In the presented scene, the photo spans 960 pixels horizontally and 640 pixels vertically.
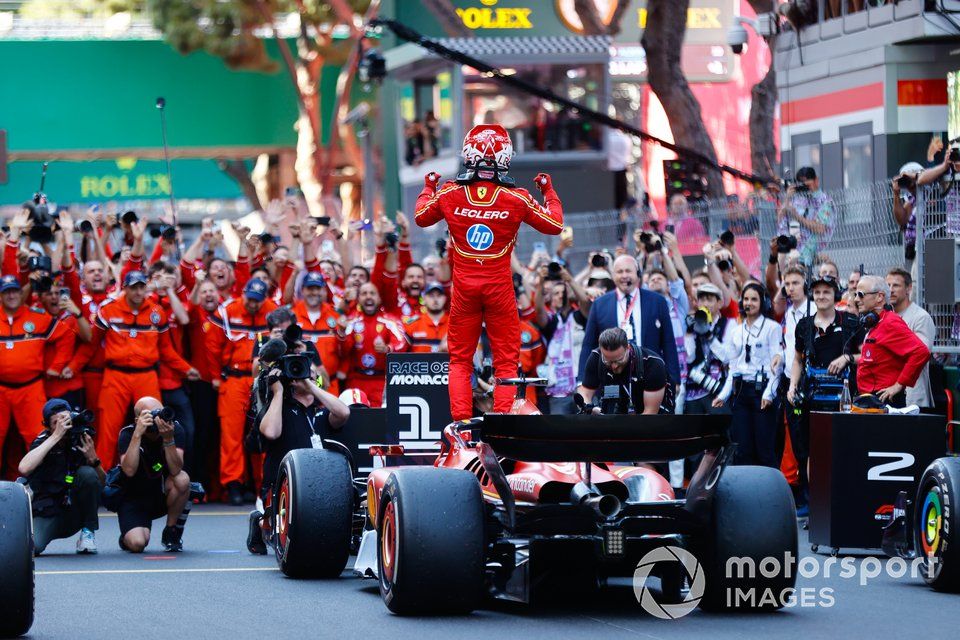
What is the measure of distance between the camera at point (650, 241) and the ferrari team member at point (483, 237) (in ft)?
15.2

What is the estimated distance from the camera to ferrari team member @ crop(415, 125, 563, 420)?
10750mm

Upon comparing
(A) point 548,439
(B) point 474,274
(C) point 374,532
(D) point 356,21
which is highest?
(D) point 356,21

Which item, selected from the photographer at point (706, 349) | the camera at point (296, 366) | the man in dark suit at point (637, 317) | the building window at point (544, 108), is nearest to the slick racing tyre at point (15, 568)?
the camera at point (296, 366)

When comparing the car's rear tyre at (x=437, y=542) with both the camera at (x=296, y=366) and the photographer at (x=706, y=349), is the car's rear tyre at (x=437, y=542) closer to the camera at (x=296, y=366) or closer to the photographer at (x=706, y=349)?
the camera at (x=296, y=366)

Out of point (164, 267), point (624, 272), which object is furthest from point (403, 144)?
point (624, 272)

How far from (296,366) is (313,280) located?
438cm

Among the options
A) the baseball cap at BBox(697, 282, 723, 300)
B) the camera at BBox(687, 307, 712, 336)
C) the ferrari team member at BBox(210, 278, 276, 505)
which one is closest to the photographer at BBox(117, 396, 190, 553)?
the ferrari team member at BBox(210, 278, 276, 505)

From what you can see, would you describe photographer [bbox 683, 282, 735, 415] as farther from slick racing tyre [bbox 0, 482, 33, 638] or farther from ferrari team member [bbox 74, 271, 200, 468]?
slick racing tyre [bbox 0, 482, 33, 638]

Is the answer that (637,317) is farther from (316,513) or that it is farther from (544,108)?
(544,108)

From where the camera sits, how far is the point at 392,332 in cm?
1552

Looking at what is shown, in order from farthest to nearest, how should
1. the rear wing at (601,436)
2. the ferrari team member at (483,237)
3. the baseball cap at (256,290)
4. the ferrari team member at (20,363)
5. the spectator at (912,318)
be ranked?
the baseball cap at (256,290), the ferrari team member at (20,363), the spectator at (912,318), the ferrari team member at (483,237), the rear wing at (601,436)

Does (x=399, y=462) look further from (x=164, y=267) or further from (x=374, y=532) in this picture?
(x=164, y=267)

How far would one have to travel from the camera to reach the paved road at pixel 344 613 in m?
8.56

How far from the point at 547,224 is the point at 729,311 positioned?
15.5 ft
